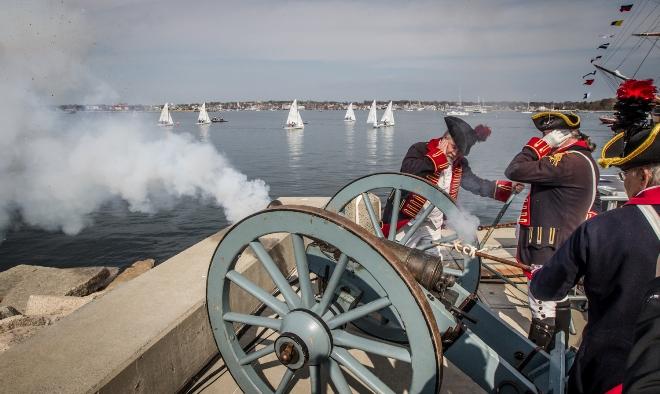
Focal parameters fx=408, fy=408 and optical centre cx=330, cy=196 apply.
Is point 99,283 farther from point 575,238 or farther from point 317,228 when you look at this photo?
point 575,238

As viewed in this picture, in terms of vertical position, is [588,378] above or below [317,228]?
below

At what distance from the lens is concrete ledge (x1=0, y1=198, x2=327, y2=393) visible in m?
2.07

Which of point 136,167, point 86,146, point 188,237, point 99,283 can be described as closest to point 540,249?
point 99,283

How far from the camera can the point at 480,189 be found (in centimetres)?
416

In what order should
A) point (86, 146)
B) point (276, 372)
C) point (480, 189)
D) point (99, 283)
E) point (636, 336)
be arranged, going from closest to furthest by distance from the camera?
point (636, 336) < point (276, 372) < point (480, 189) < point (99, 283) < point (86, 146)

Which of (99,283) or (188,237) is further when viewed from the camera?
(188,237)

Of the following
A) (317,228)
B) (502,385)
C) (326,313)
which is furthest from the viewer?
(326,313)

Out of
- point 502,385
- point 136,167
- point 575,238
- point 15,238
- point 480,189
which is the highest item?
point 575,238

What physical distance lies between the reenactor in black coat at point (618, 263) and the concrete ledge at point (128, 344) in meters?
2.14

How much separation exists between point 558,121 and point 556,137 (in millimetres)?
126

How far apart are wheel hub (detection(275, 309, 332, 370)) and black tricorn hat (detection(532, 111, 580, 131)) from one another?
2364 millimetres

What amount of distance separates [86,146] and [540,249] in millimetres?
30741

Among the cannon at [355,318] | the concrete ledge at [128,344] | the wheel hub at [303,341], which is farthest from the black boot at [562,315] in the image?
the concrete ledge at [128,344]

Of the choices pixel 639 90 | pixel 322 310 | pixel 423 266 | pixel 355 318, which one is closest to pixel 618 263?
pixel 423 266
